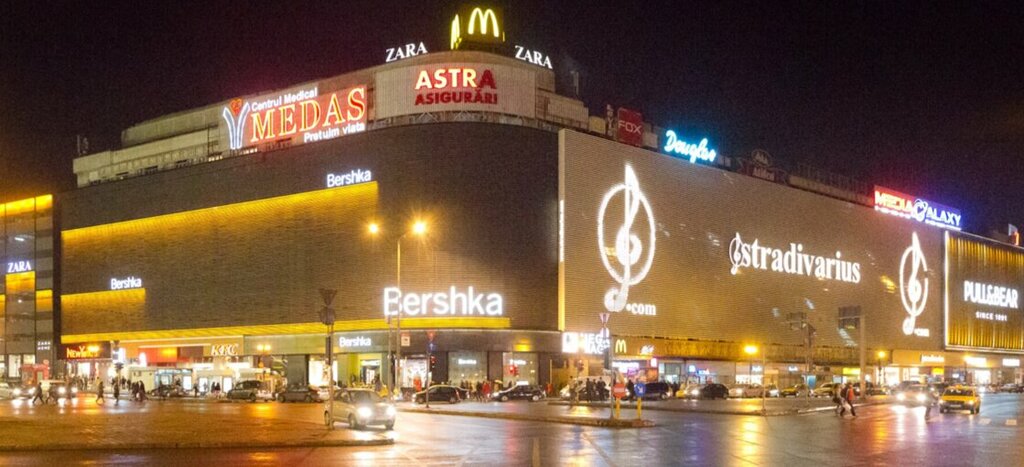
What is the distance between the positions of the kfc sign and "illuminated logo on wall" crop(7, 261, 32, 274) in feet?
206

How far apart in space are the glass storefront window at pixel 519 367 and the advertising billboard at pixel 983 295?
72.9 metres

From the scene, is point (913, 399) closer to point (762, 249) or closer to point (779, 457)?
point (762, 249)

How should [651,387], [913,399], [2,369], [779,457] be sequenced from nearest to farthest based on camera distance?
[779,457], [913,399], [651,387], [2,369]

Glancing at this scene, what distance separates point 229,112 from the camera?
86.9m

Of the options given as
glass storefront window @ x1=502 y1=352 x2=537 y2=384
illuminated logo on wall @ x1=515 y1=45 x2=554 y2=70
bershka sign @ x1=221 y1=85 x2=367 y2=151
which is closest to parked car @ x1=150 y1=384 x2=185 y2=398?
bershka sign @ x1=221 y1=85 x2=367 y2=151

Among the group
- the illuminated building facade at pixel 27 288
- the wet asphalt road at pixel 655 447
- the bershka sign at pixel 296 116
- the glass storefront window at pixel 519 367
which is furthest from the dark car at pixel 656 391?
the illuminated building facade at pixel 27 288

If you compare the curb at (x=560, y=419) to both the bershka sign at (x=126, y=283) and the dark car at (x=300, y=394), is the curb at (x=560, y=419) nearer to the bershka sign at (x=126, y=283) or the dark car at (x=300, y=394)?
the dark car at (x=300, y=394)

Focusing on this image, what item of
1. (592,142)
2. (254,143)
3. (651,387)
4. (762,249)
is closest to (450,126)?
(592,142)

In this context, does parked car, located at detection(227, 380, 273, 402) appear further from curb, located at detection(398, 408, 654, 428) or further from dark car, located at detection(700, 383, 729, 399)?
dark car, located at detection(700, 383, 729, 399)

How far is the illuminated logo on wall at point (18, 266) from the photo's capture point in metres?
102

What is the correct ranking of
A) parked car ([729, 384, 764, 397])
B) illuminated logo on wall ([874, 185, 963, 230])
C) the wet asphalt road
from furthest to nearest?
illuminated logo on wall ([874, 185, 963, 230]) → parked car ([729, 384, 764, 397]) → the wet asphalt road

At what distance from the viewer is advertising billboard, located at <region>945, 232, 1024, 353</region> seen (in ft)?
419

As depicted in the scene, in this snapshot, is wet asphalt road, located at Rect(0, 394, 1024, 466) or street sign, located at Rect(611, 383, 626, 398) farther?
street sign, located at Rect(611, 383, 626, 398)

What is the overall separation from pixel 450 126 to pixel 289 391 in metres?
23.3
